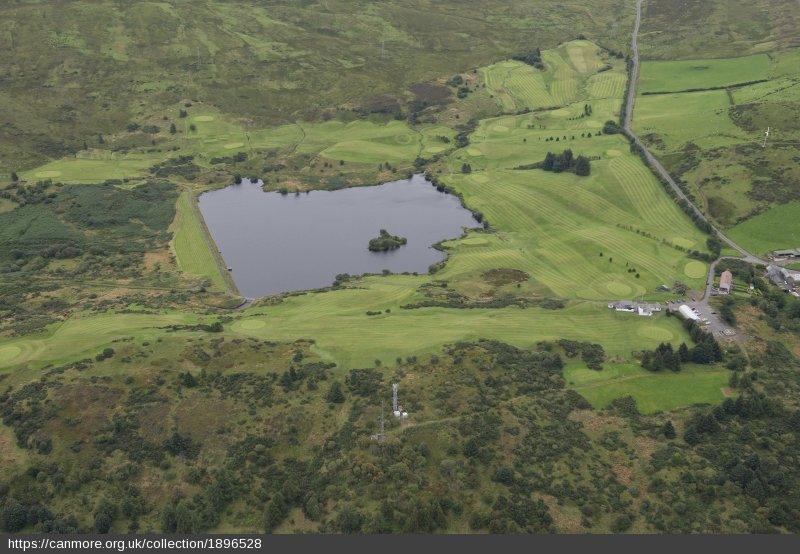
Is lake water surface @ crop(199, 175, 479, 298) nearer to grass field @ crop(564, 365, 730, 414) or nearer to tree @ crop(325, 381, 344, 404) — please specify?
tree @ crop(325, 381, 344, 404)

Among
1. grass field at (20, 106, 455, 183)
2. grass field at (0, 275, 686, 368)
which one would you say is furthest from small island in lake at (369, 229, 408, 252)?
grass field at (20, 106, 455, 183)

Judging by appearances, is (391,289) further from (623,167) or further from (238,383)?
(623,167)

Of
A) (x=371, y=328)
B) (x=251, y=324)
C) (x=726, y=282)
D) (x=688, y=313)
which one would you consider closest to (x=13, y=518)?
(x=251, y=324)

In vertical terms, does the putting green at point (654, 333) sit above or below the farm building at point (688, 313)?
below

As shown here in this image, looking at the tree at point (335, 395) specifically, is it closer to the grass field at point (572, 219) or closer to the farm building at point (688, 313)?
the grass field at point (572, 219)

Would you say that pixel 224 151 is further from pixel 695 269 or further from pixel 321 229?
pixel 695 269

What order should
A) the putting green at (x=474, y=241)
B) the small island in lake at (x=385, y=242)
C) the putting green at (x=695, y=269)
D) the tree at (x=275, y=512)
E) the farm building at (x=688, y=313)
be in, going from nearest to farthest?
the tree at (x=275, y=512)
the farm building at (x=688, y=313)
the putting green at (x=695, y=269)
the small island in lake at (x=385, y=242)
the putting green at (x=474, y=241)

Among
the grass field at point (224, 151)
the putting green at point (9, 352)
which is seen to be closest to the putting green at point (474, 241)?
the grass field at point (224, 151)

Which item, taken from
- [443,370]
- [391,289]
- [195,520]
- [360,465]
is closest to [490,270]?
[391,289]
